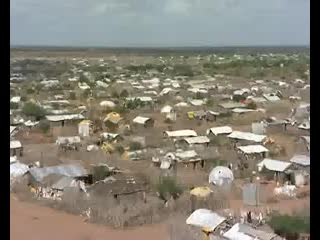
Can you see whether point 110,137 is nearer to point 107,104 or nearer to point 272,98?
point 107,104

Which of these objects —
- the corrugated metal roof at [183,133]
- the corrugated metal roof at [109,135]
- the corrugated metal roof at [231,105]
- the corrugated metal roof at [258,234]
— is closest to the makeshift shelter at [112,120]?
the corrugated metal roof at [109,135]

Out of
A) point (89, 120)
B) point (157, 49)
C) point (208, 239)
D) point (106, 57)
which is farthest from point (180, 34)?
point (208, 239)

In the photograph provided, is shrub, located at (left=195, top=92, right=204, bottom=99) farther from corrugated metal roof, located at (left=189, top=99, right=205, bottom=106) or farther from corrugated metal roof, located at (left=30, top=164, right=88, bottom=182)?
corrugated metal roof, located at (left=30, top=164, right=88, bottom=182)

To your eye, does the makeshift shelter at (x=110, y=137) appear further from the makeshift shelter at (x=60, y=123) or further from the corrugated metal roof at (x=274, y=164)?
the corrugated metal roof at (x=274, y=164)

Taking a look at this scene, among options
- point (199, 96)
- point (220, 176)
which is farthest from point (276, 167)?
point (199, 96)

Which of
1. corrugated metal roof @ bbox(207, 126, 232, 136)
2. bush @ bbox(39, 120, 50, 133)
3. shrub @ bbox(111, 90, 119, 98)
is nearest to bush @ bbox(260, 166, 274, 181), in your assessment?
corrugated metal roof @ bbox(207, 126, 232, 136)

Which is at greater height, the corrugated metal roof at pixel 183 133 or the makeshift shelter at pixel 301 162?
the corrugated metal roof at pixel 183 133
